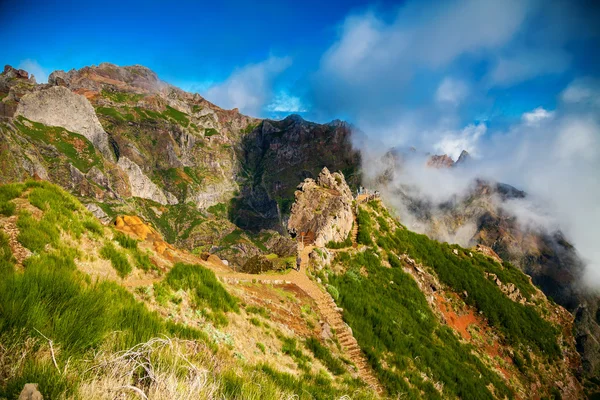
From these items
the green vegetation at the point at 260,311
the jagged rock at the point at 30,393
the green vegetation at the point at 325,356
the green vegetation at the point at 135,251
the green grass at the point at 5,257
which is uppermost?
the green vegetation at the point at 135,251

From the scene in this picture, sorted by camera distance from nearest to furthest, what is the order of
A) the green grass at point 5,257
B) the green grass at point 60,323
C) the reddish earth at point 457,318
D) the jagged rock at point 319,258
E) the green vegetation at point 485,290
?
1. the green grass at point 60,323
2. the green grass at point 5,257
3. the jagged rock at point 319,258
4. the reddish earth at point 457,318
5. the green vegetation at point 485,290

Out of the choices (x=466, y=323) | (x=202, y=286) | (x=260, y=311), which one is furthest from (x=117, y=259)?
(x=466, y=323)

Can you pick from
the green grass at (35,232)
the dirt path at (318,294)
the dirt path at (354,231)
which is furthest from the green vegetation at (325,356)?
the dirt path at (354,231)

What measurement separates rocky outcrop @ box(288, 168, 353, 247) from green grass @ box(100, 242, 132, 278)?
59.6 ft

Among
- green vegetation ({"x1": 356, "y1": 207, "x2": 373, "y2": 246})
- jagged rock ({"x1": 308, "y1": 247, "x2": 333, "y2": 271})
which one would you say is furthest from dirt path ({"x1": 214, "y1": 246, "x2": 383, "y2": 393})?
green vegetation ({"x1": 356, "y1": 207, "x2": 373, "y2": 246})

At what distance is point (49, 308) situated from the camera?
4695 mm

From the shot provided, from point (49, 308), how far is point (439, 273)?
34.9 metres

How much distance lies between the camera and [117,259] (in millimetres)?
11094

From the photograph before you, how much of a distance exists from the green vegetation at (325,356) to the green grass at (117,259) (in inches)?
307

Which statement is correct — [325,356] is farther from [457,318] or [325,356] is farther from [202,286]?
[457,318]

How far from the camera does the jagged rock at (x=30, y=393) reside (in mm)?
2818

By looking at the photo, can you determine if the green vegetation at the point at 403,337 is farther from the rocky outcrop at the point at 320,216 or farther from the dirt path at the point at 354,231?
the rocky outcrop at the point at 320,216

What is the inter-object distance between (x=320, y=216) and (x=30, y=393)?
28.3 metres

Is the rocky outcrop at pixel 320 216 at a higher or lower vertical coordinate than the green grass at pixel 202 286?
higher
